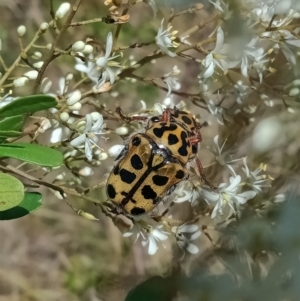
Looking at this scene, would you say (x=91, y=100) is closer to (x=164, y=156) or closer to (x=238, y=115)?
(x=164, y=156)

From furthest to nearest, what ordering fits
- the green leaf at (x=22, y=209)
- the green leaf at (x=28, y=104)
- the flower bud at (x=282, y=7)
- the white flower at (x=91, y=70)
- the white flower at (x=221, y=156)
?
1. the white flower at (x=221, y=156)
2. the white flower at (x=91, y=70)
3. the flower bud at (x=282, y=7)
4. the green leaf at (x=22, y=209)
5. the green leaf at (x=28, y=104)

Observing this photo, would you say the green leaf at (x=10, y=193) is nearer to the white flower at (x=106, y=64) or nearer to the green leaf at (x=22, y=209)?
the green leaf at (x=22, y=209)

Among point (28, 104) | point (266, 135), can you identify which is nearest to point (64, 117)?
point (28, 104)

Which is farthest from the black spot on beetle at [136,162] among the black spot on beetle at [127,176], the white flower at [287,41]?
the white flower at [287,41]

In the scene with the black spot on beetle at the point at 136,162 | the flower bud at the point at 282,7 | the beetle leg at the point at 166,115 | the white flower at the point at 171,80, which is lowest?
the black spot on beetle at the point at 136,162

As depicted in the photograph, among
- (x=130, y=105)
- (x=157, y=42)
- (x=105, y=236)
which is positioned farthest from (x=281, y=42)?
(x=105, y=236)

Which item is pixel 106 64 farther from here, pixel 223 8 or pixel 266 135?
pixel 266 135
